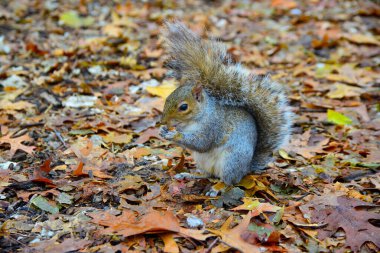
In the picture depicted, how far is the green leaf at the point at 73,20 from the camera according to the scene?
622cm

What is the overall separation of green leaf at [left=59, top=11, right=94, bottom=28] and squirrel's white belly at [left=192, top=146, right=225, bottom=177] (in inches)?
147

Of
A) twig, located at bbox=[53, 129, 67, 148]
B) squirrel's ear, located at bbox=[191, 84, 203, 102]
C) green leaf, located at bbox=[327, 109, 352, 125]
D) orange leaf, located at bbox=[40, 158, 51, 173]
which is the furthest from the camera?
green leaf, located at bbox=[327, 109, 352, 125]

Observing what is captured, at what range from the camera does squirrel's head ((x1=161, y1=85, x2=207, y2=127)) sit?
2869 millimetres

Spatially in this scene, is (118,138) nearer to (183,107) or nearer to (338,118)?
(183,107)

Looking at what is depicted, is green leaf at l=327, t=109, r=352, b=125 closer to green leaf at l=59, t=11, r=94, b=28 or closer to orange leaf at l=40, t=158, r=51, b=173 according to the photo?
orange leaf at l=40, t=158, r=51, b=173

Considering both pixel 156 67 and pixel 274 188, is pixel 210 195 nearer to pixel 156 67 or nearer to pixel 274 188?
pixel 274 188

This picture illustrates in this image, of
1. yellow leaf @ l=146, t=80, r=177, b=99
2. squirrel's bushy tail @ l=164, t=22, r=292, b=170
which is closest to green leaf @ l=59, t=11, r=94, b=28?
yellow leaf @ l=146, t=80, r=177, b=99

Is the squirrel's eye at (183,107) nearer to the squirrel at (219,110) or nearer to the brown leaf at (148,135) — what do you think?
the squirrel at (219,110)

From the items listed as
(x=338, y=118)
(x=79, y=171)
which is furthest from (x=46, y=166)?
(x=338, y=118)

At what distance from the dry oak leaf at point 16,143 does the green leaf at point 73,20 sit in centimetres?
294

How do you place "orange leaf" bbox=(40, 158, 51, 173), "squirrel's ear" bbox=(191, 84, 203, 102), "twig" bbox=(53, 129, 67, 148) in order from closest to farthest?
"squirrel's ear" bbox=(191, 84, 203, 102) → "orange leaf" bbox=(40, 158, 51, 173) → "twig" bbox=(53, 129, 67, 148)

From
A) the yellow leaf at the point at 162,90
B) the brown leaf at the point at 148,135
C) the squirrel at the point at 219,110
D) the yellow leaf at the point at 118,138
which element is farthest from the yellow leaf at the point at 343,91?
the yellow leaf at the point at 118,138

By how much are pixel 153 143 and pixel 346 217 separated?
5.01ft

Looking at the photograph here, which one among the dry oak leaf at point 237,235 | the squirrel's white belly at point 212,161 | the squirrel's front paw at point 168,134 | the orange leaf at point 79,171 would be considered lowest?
the dry oak leaf at point 237,235
